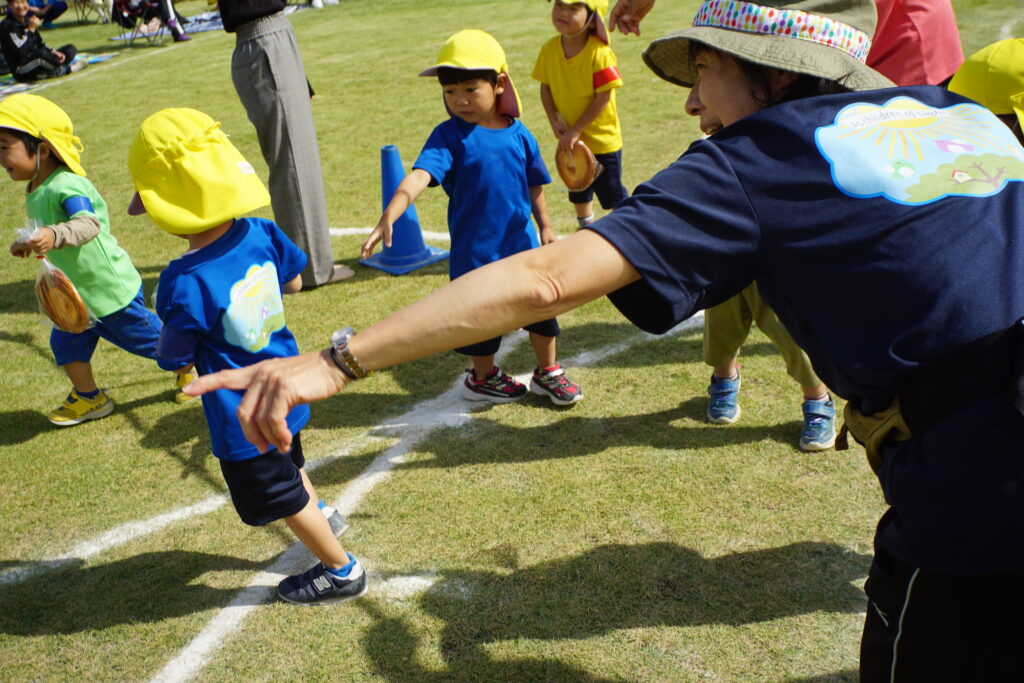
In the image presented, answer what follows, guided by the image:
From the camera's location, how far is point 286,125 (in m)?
5.98

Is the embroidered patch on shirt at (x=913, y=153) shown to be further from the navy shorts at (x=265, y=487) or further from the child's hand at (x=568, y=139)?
the child's hand at (x=568, y=139)

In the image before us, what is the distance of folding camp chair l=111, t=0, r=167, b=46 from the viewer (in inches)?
756

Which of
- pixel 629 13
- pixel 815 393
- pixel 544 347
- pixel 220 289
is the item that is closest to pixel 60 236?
pixel 220 289

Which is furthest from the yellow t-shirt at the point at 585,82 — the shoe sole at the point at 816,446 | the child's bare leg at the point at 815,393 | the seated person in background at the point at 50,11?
the seated person in background at the point at 50,11

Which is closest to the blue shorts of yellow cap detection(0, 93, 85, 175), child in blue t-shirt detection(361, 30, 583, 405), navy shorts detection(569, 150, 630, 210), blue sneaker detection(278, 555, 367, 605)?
yellow cap detection(0, 93, 85, 175)

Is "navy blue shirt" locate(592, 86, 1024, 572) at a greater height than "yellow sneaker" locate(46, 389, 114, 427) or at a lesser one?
greater

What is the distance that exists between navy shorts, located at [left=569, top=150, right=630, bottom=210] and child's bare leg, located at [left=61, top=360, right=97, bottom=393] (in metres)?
3.46

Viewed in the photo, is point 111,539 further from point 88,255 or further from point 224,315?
point 88,255

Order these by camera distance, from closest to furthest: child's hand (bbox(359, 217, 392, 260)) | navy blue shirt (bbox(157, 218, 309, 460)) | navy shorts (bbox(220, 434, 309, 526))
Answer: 1. navy blue shirt (bbox(157, 218, 309, 460))
2. navy shorts (bbox(220, 434, 309, 526))
3. child's hand (bbox(359, 217, 392, 260))

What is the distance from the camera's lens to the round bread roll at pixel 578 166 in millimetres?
5590

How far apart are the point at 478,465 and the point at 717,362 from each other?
1211 millimetres

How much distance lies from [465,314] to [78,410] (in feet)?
12.8

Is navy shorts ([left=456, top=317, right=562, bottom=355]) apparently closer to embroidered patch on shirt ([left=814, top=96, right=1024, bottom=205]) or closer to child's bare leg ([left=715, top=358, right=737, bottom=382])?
child's bare leg ([left=715, top=358, right=737, bottom=382])

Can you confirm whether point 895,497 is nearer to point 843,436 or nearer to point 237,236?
point 843,436
